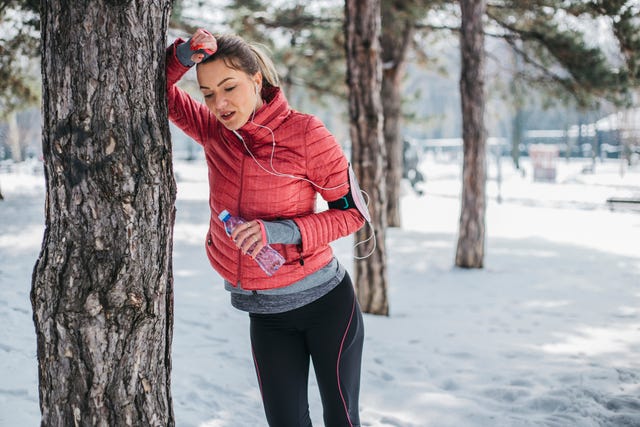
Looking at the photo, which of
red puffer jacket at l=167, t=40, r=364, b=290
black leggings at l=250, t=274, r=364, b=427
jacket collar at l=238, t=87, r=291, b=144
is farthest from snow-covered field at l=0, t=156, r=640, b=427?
jacket collar at l=238, t=87, r=291, b=144

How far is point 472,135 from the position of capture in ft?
26.3

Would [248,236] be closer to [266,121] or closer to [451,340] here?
[266,121]

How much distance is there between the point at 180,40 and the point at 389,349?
341cm

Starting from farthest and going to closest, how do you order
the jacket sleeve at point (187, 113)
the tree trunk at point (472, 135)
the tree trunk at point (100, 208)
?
the tree trunk at point (472, 135) < the jacket sleeve at point (187, 113) < the tree trunk at point (100, 208)

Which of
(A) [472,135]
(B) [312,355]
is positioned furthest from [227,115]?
(A) [472,135]

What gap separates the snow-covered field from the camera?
10.8 ft

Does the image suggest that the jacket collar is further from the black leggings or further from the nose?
the black leggings

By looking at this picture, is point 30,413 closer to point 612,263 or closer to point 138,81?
point 138,81

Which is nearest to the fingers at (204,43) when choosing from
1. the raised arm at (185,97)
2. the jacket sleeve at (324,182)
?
the raised arm at (185,97)

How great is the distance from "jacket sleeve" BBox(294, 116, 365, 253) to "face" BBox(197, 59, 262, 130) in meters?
0.22

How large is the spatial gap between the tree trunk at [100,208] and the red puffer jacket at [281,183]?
23 centimetres

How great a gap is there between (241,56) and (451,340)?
12.4 feet

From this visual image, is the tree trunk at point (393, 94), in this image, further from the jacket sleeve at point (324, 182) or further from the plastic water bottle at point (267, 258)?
the plastic water bottle at point (267, 258)

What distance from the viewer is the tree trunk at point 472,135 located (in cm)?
771
